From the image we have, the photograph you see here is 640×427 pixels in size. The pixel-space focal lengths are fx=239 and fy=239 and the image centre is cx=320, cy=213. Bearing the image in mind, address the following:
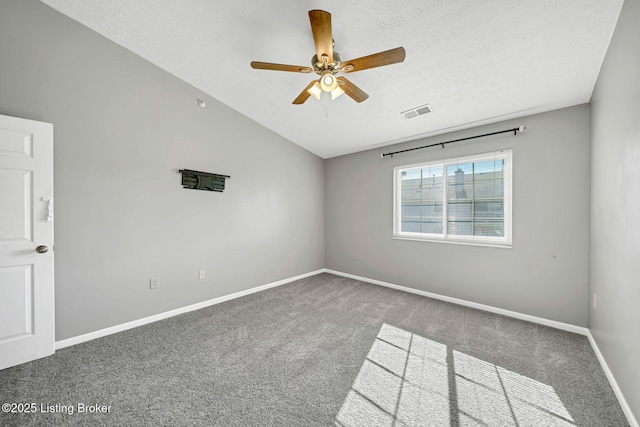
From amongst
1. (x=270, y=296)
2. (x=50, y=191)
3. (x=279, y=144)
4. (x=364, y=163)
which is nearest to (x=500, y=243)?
(x=364, y=163)

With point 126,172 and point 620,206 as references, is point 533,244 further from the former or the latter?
point 126,172

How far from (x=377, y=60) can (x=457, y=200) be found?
97.4 inches

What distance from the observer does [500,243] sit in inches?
120

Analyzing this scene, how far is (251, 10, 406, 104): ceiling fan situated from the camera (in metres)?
1.65

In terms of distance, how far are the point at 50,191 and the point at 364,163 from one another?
13.3 ft

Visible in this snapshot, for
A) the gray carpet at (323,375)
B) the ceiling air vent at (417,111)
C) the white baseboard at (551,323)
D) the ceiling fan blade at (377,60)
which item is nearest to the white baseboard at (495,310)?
the white baseboard at (551,323)

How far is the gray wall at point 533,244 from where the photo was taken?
2592mm

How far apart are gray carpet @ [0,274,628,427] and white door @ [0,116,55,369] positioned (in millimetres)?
239

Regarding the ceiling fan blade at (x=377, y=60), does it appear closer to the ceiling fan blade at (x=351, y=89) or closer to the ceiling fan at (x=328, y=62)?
the ceiling fan at (x=328, y=62)

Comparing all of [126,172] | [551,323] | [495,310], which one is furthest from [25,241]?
[551,323]

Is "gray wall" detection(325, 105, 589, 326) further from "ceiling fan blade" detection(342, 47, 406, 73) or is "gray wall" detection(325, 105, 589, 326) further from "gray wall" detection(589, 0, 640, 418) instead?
"ceiling fan blade" detection(342, 47, 406, 73)

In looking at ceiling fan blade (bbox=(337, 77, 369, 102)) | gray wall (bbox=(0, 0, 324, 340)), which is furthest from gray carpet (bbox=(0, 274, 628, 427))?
ceiling fan blade (bbox=(337, 77, 369, 102))

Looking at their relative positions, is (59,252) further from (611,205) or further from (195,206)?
(611,205)

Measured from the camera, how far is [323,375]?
1.89m
